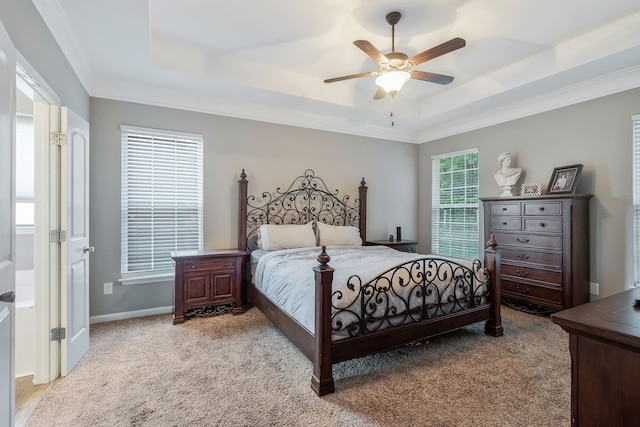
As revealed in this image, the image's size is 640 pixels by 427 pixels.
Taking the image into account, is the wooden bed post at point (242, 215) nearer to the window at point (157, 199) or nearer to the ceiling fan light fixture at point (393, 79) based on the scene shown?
the window at point (157, 199)

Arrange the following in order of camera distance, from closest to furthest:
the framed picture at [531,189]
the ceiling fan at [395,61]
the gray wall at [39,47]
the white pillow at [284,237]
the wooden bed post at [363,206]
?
the gray wall at [39,47]
the ceiling fan at [395,61]
the framed picture at [531,189]
the white pillow at [284,237]
the wooden bed post at [363,206]

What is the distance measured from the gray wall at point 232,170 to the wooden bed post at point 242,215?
0.33 ft

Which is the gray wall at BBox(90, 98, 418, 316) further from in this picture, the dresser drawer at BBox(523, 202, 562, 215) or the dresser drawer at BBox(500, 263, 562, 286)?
the dresser drawer at BBox(523, 202, 562, 215)

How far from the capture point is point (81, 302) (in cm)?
268

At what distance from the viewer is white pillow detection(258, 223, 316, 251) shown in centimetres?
399

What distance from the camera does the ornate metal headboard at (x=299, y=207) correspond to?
4203 mm

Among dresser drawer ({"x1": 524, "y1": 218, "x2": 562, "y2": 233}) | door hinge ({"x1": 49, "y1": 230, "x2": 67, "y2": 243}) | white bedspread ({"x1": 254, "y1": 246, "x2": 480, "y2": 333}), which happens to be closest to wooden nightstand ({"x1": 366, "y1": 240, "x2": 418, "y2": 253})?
white bedspread ({"x1": 254, "y1": 246, "x2": 480, "y2": 333})

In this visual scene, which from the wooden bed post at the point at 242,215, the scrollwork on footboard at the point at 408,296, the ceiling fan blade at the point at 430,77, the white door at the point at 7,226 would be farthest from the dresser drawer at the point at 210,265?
the ceiling fan blade at the point at 430,77

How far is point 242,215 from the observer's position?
4.18 m

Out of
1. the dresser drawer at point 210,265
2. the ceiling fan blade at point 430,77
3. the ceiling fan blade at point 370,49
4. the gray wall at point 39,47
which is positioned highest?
the ceiling fan blade at point 370,49

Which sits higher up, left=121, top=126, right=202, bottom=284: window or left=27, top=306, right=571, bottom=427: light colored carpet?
left=121, top=126, right=202, bottom=284: window

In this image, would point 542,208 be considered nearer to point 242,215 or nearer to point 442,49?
point 442,49

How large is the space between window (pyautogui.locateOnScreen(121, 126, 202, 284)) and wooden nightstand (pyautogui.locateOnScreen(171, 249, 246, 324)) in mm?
386

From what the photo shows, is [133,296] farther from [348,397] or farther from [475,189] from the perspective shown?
[475,189]
